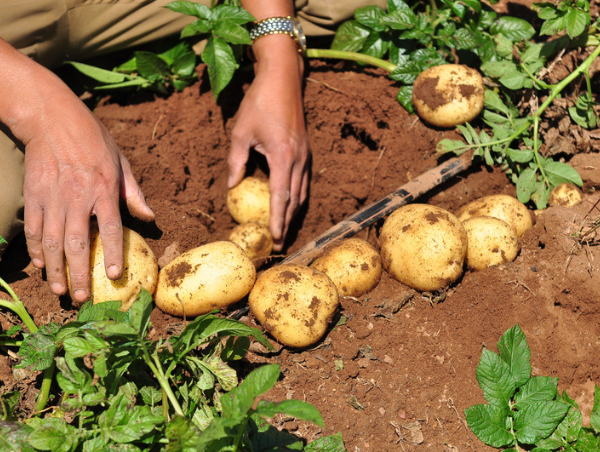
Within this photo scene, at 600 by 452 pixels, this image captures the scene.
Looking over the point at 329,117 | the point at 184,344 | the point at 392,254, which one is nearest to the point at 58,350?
the point at 184,344

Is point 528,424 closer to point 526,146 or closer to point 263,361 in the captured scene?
point 263,361

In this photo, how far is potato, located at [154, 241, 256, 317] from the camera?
187 centimetres

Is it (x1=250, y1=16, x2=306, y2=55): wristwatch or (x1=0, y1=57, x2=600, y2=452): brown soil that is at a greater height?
(x1=250, y1=16, x2=306, y2=55): wristwatch

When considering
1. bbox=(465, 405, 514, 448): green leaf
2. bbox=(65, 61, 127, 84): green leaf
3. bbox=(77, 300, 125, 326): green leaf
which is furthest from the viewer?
bbox=(65, 61, 127, 84): green leaf

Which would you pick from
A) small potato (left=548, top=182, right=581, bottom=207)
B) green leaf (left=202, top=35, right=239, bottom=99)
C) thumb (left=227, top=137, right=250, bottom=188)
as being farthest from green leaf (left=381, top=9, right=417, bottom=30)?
small potato (left=548, top=182, right=581, bottom=207)

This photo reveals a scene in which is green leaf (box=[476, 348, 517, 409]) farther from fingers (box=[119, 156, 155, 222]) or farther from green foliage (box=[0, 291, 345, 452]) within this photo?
fingers (box=[119, 156, 155, 222])

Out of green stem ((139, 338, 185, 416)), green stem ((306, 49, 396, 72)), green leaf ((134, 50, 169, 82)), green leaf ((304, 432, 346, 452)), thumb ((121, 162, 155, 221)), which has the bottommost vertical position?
green leaf ((304, 432, 346, 452))

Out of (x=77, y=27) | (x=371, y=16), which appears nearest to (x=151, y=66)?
(x=77, y=27)

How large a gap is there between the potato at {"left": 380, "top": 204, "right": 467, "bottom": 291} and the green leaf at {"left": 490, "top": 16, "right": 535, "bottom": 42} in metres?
1.19

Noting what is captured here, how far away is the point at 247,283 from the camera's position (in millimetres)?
1948

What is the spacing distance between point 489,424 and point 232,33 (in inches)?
79.8

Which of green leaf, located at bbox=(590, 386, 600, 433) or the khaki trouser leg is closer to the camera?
green leaf, located at bbox=(590, 386, 600, 433)

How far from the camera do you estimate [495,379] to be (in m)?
1.72

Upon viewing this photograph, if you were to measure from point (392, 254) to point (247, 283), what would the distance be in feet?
2.12
